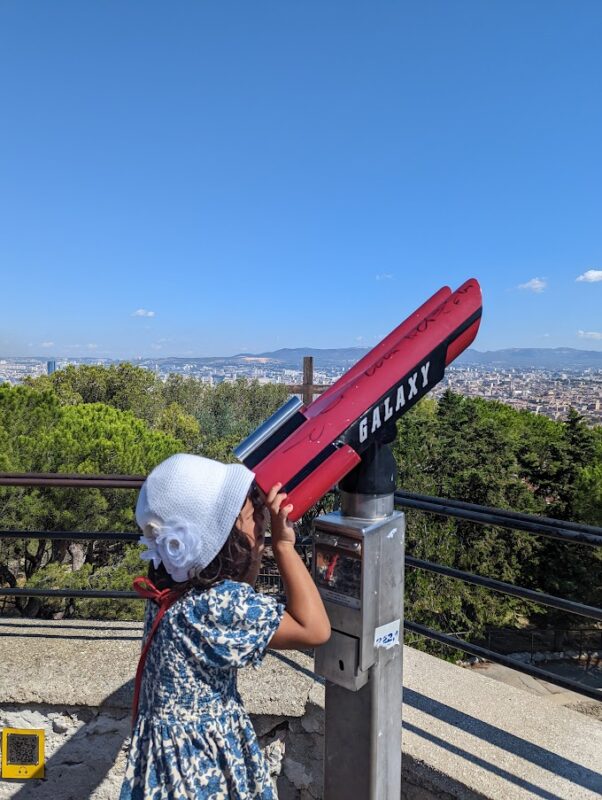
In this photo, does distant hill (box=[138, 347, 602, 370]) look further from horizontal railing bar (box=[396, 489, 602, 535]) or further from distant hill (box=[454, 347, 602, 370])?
horizontal railing bar (box=[396, 489, 602, 535])

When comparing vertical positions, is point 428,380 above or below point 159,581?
above

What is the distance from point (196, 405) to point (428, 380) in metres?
41.4

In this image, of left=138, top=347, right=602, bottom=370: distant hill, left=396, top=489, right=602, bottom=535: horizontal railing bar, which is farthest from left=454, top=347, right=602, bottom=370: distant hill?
left=396, top=489, right=602, bottom=535: horizontal railing bar

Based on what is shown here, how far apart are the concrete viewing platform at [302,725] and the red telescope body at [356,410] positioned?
1176 millimetres

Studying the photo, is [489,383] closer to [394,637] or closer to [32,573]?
[32,573]

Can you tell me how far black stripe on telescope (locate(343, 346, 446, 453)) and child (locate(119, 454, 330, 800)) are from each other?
23cm

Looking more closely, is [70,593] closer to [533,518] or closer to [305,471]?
[305,471]

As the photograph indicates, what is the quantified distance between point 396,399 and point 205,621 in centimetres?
65

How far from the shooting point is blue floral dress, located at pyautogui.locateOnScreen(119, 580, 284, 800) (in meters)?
1.23

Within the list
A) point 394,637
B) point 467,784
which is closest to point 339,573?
point 394,637

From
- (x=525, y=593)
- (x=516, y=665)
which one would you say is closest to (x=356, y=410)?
(x=525, y=593)

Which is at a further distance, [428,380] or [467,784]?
[467,784]

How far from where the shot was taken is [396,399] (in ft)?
4.57

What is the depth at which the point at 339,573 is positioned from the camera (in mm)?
1454
